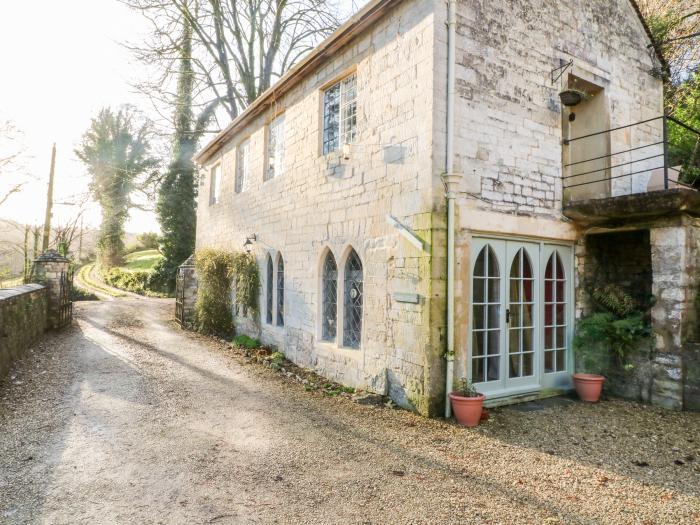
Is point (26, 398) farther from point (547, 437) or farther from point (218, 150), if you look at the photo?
point (218, 150)

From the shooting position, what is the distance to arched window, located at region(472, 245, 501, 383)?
616 centimetres

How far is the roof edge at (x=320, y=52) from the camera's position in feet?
21.6

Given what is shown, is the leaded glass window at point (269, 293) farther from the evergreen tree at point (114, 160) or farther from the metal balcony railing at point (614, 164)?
the evergreen tree at point (114, 160)

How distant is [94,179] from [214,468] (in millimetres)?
27831

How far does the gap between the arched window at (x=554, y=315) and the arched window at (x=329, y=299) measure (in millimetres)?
3446

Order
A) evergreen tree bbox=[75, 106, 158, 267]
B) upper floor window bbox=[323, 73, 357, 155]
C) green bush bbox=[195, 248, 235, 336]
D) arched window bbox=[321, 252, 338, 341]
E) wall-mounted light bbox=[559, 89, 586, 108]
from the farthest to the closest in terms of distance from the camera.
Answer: evergreen tree bbox=[75, 106, 158, 267] → green bush bbox=[195, 248, 235, 336] → arched window bbox=[321, 252, 338, 341] → upper floor window bbox=[323, 73, 357, 155] → wall-mounted light bbox=[559, 89, 586, 108]

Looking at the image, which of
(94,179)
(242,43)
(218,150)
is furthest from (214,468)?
(94,179)

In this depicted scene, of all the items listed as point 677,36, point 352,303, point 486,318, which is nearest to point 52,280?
point 352,303

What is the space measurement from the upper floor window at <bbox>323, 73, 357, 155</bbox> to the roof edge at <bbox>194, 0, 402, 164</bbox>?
57 cm

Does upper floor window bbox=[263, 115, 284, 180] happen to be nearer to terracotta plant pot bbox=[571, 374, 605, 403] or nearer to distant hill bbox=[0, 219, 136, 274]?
terracotta plant pot bbox=[571, 374, 605, 403]

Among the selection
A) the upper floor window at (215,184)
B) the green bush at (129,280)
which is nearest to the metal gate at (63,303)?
the upper floor window at (215,184)

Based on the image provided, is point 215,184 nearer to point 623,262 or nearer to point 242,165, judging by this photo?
point 242,165

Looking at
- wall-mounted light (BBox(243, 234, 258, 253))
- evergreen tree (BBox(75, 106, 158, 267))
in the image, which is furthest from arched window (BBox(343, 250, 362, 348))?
evergreen tree (BBox(75, 106, 158, 267))

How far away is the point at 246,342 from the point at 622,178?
8328mm
